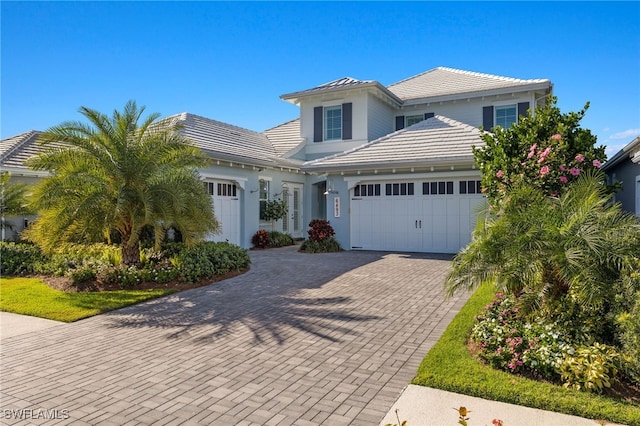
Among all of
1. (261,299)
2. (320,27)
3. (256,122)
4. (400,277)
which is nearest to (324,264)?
(400,277)

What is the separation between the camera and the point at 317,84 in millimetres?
21641

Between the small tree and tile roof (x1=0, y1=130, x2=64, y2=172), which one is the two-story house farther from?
the small tree

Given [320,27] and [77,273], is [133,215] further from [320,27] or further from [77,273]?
[320,27]

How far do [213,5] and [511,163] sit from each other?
8.62 meters

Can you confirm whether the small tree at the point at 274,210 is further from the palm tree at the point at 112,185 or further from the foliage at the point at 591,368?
the foliage at the point at 591,368

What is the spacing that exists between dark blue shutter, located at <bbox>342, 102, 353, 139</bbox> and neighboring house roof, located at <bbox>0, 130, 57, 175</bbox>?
11.8m

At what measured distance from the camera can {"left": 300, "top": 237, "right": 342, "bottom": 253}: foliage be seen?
16141mm

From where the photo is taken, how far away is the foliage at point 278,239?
59.5ft

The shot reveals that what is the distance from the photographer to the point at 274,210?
18781 mm

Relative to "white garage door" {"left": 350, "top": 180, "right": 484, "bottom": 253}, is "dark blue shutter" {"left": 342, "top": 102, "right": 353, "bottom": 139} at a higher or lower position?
higher

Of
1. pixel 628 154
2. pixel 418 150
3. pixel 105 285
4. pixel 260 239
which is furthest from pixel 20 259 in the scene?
pixel 628 154

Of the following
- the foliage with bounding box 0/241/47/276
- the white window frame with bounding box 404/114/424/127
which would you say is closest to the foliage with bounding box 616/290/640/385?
the foliage with bounding box 0/241/47/276

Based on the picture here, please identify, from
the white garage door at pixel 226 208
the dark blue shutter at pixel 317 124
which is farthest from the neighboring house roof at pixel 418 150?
the dark blue shutter at pixel 317 124

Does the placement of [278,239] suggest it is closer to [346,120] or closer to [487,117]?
[346,120]
